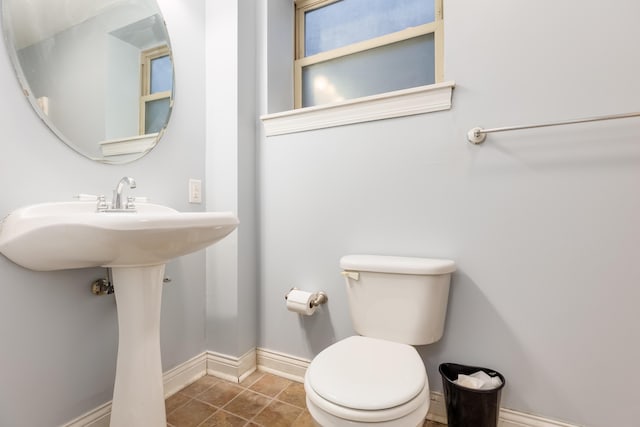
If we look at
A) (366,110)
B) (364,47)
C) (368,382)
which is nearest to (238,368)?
(368,382)

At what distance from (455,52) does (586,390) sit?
1288 millimetres

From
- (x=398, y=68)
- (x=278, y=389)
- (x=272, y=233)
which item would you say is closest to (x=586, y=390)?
(x=278, y=389)

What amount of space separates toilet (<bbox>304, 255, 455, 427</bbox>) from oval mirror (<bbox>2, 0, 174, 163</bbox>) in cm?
104

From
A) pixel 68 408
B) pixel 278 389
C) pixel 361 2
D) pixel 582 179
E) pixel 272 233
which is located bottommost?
pixel 278 389

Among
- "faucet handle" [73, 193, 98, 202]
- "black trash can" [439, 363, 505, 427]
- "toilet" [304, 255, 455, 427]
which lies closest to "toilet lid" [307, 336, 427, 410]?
"toilet" [304, 255, 455, 427]

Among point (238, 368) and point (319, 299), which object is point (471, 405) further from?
point (238, 368)

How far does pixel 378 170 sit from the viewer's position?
4.29ft

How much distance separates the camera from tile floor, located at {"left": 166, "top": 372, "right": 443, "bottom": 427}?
3.94 ft

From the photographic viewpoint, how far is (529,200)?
1070mm

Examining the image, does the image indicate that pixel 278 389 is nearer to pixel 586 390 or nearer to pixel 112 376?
pixel 112 376

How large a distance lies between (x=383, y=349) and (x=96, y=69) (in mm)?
1464

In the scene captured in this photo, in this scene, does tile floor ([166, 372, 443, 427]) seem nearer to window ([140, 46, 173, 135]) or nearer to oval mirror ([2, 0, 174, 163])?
oval mirror ([2, 0, 174, 163])

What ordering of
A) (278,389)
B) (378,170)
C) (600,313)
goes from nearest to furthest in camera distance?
(600,313)
(378,170)
(278,389)

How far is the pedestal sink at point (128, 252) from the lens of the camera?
29.0 inches
